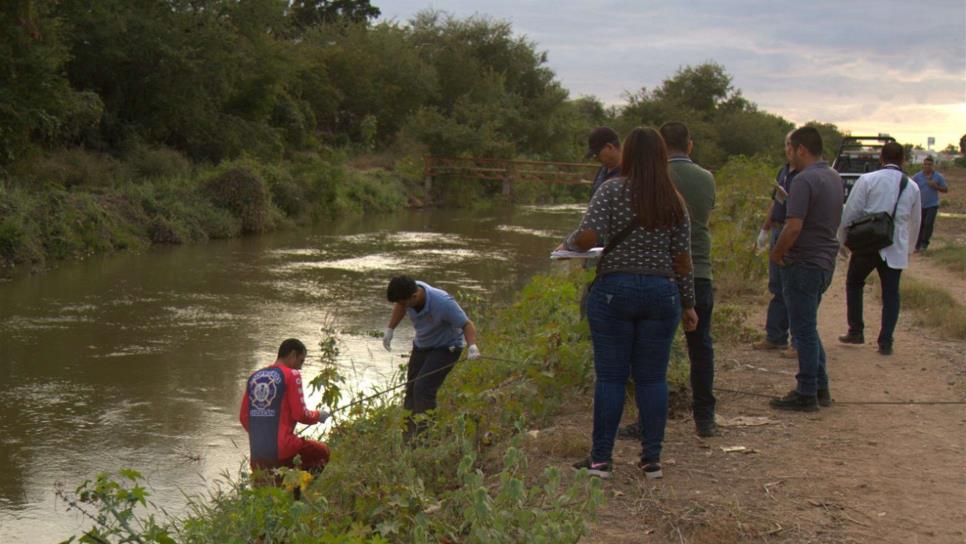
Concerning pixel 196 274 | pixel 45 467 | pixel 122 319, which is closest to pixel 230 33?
pixel 196 274

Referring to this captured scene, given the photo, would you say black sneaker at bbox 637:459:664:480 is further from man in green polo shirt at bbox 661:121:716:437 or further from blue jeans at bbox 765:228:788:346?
blue jeans at bbox 765:228:788:346

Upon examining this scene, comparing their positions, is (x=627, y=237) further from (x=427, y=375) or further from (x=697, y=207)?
(x=427, y=375)

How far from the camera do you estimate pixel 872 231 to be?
871 centimetres

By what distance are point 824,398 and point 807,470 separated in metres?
1.59

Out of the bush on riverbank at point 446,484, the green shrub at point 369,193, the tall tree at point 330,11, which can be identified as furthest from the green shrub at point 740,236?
the tall tree at point 330,11

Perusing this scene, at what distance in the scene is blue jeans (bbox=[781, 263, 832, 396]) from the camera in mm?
7043

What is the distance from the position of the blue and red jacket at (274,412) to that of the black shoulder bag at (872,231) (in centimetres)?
462

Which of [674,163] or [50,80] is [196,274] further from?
[674,163]

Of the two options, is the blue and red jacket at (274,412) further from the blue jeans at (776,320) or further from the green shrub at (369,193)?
the green shrub at (369,193)

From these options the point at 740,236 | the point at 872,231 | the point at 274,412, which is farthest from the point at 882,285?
the point at 740,236

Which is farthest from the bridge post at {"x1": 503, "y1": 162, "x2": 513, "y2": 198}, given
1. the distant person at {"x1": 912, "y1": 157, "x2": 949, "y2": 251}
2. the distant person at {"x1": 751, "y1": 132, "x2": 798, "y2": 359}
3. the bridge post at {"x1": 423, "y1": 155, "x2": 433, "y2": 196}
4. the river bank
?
the distant person at {"x1": 751, "y1": 132, "x2": 798, "y2": 359}

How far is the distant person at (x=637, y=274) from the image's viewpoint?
17.8 feet

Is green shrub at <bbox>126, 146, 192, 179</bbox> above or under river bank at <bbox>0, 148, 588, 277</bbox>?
above

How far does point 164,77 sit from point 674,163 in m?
26.1
